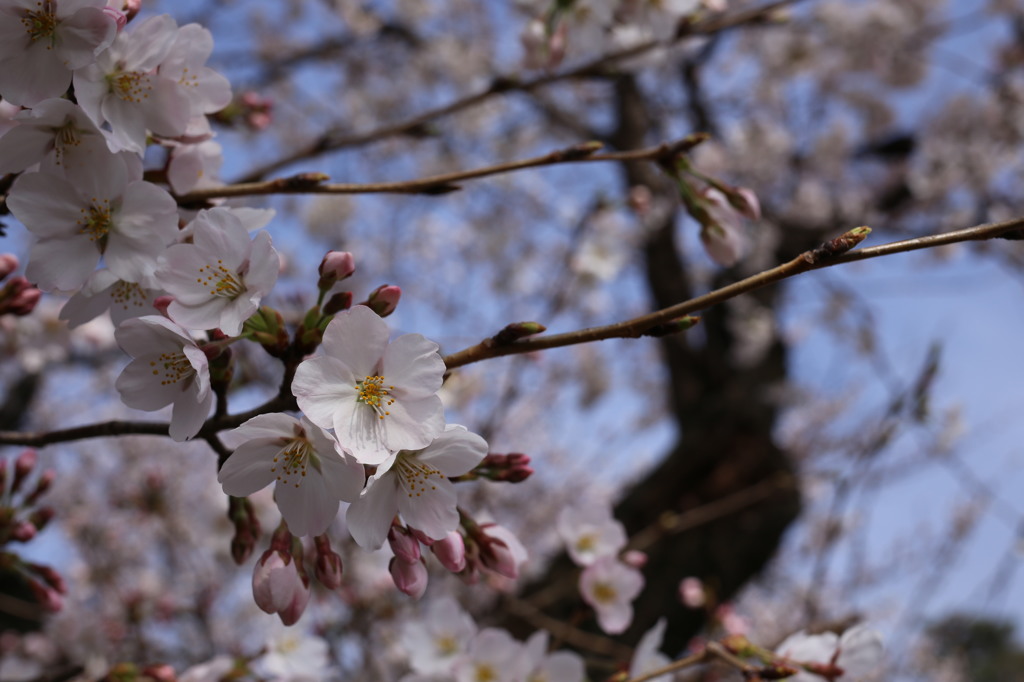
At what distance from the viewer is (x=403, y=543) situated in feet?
2.68

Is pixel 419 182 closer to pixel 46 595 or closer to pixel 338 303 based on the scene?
pixel 338 303

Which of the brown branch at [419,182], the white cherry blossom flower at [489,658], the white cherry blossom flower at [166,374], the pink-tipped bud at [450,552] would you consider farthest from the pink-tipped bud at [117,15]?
the white cherry blossom flower at [489,658]

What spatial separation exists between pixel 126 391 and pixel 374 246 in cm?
726

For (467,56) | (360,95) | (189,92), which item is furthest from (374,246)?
(189,92)

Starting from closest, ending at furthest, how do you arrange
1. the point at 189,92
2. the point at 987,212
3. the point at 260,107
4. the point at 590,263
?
the point at 189,92 → the point at 260,107 → the point at 590,263 → the point at 987,212

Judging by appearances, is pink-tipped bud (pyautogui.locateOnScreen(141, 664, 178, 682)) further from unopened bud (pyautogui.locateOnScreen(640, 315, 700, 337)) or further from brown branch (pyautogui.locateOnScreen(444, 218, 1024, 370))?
unopened bud (pyautogui.locateOnScreen(640, 315, 700, 337))

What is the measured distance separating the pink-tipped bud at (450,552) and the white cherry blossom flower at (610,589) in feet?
2.51

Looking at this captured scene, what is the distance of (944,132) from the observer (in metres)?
8.04

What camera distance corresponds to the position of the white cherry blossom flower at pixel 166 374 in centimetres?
74

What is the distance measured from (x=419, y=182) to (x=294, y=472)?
19.2 inches

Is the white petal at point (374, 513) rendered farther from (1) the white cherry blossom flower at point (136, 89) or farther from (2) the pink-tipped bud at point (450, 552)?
(1) the white cherry blossom flower at point (136, 89)

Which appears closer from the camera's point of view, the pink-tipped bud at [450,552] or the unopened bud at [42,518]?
the pink-tipped bud at [450,552]

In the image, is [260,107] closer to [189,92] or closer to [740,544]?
[189,92]

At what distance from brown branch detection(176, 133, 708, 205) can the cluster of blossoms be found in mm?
516
